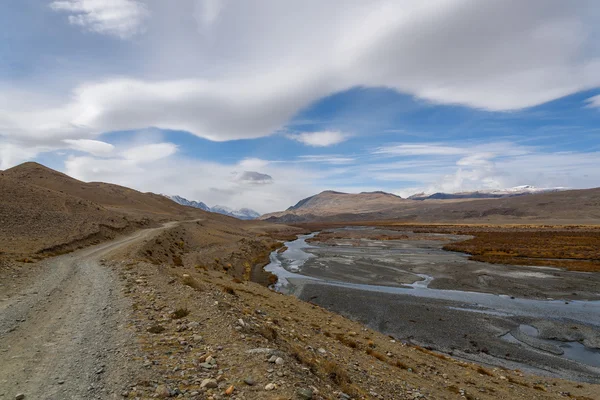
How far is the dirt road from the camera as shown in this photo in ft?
22.9

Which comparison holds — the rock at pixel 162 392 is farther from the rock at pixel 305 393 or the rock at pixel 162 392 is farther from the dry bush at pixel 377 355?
the dry bush at pixel 377 355

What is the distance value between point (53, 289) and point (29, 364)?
9.43m

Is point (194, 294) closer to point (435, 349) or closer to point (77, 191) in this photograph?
point (435, 349)

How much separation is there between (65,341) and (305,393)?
7.61 meters

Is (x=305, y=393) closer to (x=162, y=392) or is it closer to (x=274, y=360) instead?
(x=274, y=360)

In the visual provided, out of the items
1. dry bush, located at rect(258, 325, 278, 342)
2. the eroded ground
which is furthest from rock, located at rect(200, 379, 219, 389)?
the eroded ground


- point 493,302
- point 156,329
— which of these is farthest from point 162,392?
point 493,302

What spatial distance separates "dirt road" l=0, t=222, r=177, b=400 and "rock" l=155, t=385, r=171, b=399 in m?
0.82

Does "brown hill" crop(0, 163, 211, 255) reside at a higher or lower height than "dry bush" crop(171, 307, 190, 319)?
higher

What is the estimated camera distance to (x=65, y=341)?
31.0 ft

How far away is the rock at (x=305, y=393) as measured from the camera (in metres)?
6.78

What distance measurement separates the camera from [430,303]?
29906mm

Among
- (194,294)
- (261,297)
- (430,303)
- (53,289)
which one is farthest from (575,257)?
(53,289)

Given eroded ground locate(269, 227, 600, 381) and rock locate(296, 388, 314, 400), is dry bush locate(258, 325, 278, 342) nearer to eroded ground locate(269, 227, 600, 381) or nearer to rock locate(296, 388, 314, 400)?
rock locate(296, 388, 314, 400)
